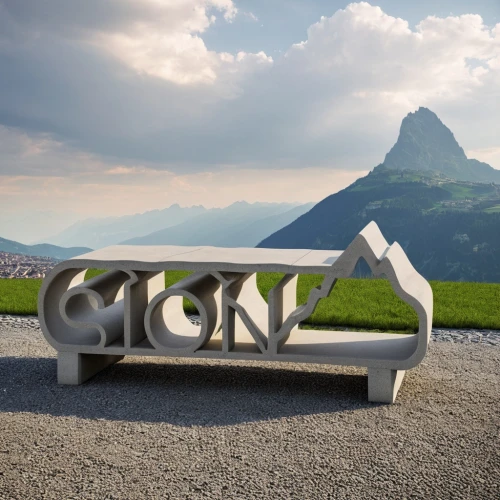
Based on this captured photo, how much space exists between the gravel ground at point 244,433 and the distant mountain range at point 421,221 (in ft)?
356

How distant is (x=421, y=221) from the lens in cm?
13612

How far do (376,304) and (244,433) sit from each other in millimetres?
6656

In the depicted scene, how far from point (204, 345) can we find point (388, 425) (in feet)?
6.79

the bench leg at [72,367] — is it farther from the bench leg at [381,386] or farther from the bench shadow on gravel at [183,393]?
the bench leg at [381,386]

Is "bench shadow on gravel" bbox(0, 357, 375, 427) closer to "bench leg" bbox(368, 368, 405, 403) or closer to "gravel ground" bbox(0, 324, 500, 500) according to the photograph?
"gravel ground" bbox(0, 324, 500, 500)

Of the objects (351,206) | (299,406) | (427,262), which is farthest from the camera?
(351,206)

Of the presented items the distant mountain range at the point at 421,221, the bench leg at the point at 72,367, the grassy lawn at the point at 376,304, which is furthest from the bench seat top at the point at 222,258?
the distant mountain range at the point at 421,221

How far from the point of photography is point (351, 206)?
157m

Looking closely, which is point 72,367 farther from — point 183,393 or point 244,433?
point 244,433

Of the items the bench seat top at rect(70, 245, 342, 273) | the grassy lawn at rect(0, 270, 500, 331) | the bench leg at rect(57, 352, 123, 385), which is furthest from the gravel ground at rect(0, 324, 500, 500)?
the grassy lawn at rect(0, 270, 500, 331)

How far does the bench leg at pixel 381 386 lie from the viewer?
5812 mm

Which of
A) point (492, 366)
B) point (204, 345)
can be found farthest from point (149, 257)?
point (492, 366)

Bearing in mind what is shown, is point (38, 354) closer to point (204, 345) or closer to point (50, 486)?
point (204, 345)

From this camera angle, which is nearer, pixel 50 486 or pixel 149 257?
pixel 50 486
